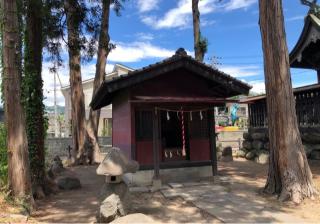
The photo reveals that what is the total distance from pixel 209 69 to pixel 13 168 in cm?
641

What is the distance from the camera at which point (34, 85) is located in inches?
450

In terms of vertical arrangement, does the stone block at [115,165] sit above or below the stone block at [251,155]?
above

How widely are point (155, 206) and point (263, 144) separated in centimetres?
999

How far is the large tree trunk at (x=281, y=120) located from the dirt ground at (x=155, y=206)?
42 centimetres

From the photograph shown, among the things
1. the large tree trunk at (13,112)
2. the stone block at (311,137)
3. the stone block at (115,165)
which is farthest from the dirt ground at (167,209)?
the stone block at (311,137)

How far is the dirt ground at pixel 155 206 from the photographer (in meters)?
7.96

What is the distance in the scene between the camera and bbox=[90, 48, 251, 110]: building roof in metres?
10.9

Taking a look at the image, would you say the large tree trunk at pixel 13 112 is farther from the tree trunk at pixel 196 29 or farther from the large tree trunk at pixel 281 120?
the tree trunk at pixel 196 29

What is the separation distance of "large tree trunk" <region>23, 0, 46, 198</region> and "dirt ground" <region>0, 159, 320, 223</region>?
3.41 feet

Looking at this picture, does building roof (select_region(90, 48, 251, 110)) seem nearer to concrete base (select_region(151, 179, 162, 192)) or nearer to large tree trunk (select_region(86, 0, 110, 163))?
concrete base (select_region(151, 179, 162, 192))

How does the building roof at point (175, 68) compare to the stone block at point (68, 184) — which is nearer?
the building roof at point (175, 68)

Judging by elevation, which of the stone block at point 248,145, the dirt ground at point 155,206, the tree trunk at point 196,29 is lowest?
the dirt ground at point 155,206

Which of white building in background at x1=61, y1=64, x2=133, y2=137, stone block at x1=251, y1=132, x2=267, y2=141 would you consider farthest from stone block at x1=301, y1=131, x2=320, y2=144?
white building in background at x1=61, y1=64, x2=133, y2=137

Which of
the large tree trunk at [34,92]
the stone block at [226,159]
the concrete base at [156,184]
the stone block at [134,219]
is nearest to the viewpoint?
the stone block at [134,219]
